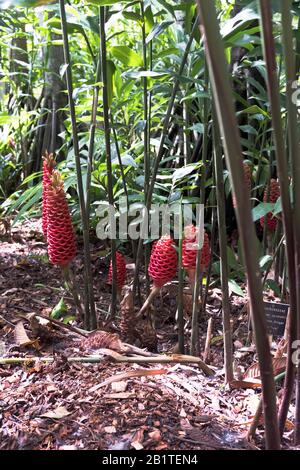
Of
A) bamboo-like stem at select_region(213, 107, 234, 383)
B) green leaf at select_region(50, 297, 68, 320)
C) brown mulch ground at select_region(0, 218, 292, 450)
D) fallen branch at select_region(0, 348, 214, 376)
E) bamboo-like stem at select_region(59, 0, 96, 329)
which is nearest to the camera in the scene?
brown mulch ground at select_region(0, 218, 292, 450)

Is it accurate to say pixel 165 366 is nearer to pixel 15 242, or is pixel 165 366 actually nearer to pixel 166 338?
pixel 166 338

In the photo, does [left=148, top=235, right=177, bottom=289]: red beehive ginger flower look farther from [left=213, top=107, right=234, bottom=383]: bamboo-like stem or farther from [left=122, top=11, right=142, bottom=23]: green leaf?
[left=122, top=11, right=142, bottom=23]: green leaf

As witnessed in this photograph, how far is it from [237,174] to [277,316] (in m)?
0.82

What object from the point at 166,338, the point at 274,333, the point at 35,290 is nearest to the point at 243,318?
the point at 166,338

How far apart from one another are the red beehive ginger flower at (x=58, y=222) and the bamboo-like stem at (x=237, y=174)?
94cm

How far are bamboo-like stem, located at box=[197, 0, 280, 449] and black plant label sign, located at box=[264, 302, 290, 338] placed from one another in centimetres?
62

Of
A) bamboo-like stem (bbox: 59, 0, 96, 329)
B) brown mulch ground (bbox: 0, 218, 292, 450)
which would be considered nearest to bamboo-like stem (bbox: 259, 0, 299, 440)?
brown mulch ground (bbox: 0, 218, 292, 450)

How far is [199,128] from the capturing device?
5.42 feet

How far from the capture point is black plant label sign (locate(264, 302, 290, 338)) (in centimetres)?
139

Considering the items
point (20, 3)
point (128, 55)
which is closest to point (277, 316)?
point (128, 55)

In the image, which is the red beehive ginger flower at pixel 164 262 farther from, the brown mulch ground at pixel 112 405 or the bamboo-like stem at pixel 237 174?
the bamboo-like stem at pixel 237 174

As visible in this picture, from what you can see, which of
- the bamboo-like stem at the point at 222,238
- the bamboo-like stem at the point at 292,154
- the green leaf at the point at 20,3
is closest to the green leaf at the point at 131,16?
the green leaf at the point at 20,3

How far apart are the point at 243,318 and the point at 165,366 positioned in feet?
2.15

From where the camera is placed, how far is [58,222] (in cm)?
157
